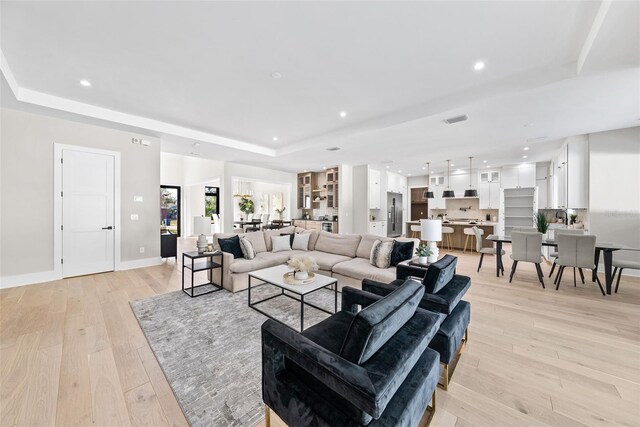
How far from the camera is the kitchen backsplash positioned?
8.97 metres

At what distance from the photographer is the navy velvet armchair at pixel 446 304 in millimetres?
1806

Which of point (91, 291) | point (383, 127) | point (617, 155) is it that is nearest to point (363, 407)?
point (383, 127)

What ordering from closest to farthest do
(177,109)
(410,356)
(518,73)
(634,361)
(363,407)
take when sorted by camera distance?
(363,407)
(410,356)
(634,361)
(518,73)
(177,109)

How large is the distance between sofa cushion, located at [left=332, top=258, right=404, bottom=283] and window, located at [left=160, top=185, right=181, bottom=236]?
8.83 meters

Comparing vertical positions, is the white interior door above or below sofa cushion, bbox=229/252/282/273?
above

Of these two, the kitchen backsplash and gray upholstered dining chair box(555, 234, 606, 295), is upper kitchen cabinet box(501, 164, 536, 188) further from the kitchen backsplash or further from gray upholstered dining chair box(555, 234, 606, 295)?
gray upholstered dining chair box(555, 234, 606, 295)

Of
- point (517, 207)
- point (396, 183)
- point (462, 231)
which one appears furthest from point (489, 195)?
point (396, 183)

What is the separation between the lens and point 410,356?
1.22 metres

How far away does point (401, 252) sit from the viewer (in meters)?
3.61

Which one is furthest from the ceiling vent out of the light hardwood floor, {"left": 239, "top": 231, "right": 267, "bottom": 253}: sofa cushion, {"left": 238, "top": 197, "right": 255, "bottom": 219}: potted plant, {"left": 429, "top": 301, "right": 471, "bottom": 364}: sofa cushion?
{"left": 238, "top": 197, "right": 255, "bottom": 219}: potted plant

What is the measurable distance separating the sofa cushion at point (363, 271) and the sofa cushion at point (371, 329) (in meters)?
2.02

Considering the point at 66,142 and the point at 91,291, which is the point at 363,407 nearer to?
the point at 91,291

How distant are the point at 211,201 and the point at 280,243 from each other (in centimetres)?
749

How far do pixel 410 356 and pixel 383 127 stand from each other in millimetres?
3929
